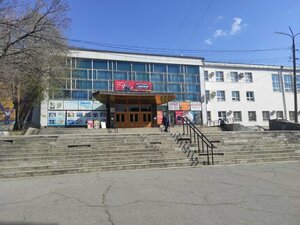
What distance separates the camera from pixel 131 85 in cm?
3762

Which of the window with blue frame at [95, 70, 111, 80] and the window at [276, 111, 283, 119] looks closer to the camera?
the window with blue frame at [95, 70, 111, 80]

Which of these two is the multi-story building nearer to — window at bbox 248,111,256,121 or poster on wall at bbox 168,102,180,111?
poster on wall at bbox 168,102,180,111

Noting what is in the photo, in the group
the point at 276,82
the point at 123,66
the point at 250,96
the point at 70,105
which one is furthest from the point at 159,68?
the point at 276,82

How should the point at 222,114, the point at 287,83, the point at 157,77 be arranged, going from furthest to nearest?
the point at 287,83, the point at 222,114, the point at 157,77

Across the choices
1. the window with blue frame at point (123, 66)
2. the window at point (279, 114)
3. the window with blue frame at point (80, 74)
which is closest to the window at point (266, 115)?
the window at point (279, 114)

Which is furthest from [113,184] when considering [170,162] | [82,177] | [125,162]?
[170,162]

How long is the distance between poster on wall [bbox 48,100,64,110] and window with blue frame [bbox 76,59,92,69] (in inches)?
212

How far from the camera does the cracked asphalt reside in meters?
5.16

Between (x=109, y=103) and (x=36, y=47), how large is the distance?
21.0 m

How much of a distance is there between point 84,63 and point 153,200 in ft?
105

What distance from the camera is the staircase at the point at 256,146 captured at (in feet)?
46.4

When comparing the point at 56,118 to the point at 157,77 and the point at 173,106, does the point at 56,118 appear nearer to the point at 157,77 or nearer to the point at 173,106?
the point at 157,77

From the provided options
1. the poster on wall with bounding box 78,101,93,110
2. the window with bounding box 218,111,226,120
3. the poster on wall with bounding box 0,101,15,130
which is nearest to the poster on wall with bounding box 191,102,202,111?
the window with bounding box 218,111,226,120

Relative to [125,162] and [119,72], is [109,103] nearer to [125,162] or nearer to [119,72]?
[119,72]
